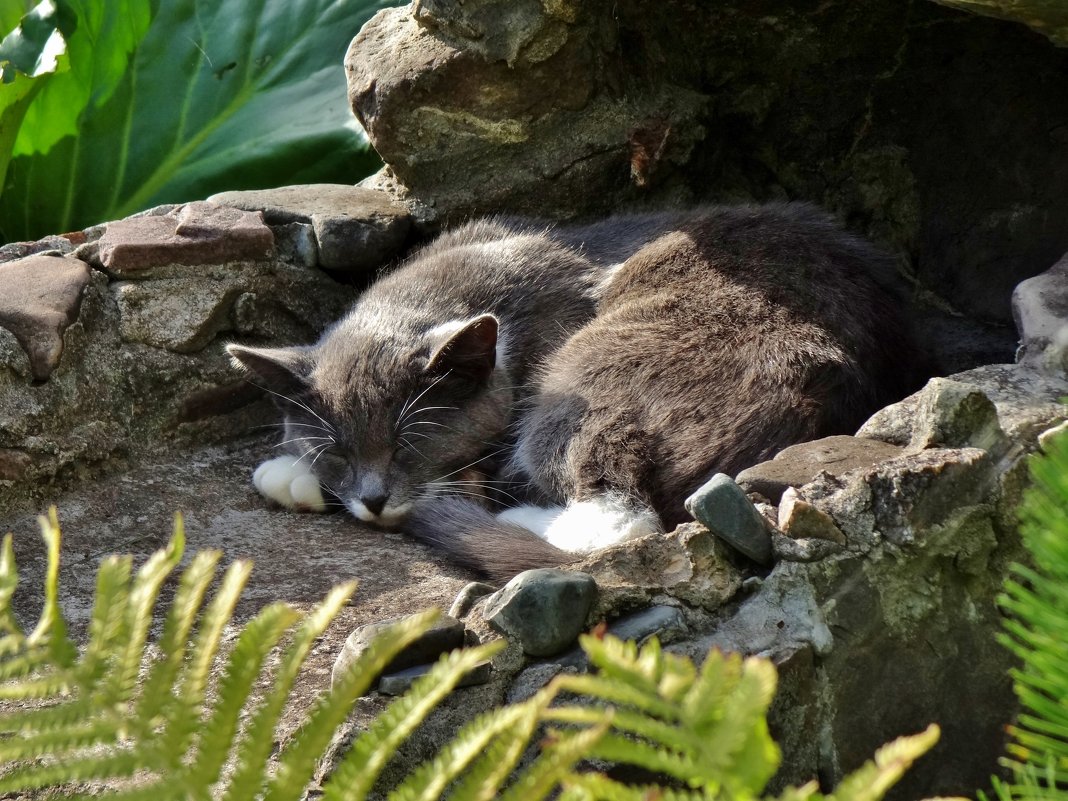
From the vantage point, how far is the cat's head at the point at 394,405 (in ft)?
10.9

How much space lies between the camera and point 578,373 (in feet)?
10.5

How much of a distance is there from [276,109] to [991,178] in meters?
3.02

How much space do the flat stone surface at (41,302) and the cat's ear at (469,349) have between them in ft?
3.28

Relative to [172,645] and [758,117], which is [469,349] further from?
[172,645]

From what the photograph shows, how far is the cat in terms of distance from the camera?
2.80m

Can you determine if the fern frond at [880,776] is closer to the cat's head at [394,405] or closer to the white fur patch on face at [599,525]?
the white fur patch on face at [599,525]

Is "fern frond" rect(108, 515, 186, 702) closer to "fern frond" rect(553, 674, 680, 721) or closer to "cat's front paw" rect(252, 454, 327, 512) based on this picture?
"fern frond" rect(553, 674, 680, 721)

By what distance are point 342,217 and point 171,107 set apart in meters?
1.74

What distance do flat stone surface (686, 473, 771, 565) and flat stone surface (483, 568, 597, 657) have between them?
0.24 meters

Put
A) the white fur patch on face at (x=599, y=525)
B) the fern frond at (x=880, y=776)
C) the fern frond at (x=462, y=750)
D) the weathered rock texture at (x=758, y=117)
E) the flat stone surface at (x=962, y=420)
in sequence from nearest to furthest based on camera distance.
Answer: the fern frond at (x=880, y=776)
the fern frond at (x=462, y=750)
the flat stone surface at (x=962, y=420)
the white fur patch on face at (x=599, y=525)
the weathered rock texture at (x=758, y=117)

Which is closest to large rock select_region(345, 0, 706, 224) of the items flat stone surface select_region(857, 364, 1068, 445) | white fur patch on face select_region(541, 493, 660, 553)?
white fur patch on face select_region(541, 493, 660, 553)

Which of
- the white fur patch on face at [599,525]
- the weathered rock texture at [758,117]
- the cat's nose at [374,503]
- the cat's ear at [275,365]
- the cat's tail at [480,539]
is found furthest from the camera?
the weathered rock texture at [758,117]

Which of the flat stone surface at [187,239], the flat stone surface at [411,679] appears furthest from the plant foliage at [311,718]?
the flat stone surface at [187,239]

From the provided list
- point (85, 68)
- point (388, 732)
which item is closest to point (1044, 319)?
point (388, 732)
